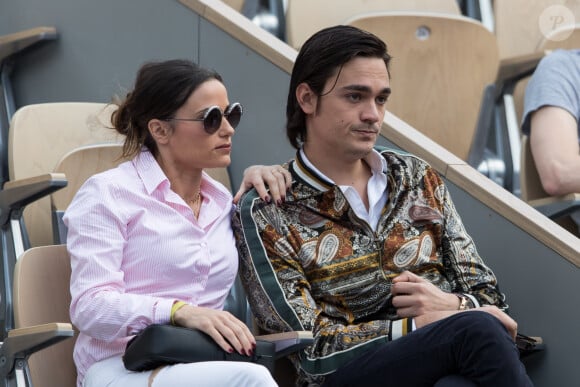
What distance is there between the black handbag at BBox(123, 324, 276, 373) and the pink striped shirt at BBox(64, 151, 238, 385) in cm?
9

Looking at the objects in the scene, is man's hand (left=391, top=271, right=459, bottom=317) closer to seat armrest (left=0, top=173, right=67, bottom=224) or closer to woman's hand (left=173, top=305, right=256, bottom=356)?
woman's hand (left=173, top=305, right=256, bottom=356)

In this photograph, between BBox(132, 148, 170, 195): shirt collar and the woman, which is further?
BBox(132, 148, 170, 195): shirt collar

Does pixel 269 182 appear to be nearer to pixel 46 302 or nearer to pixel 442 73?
pixel 46 302

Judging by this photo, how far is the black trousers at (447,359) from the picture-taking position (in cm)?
254


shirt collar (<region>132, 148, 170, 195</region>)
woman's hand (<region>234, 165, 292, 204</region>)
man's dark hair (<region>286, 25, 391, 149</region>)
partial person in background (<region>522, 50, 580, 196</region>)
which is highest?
man's dark hair (<region>286, 25, 391, 149</region>)

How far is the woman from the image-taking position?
8.27 feet

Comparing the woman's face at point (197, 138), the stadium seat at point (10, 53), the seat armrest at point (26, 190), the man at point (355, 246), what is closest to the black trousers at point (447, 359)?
the man at point (355, 246)

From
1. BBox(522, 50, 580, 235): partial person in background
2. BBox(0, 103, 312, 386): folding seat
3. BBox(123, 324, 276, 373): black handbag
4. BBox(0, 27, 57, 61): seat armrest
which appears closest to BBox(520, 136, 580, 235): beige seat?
BBox(522, 50, 580, 235): partial person in background

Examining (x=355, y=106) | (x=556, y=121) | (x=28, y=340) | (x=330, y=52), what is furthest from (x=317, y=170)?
(x=556, y=121)

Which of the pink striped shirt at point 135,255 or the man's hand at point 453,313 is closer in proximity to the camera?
the pink striped shirt at point 135,255

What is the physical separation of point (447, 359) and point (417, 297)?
0.78 feet

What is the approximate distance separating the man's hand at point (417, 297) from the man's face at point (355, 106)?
0.33 m

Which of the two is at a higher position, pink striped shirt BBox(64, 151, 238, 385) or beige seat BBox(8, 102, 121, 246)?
pink striped shirt BBox(64, 151, 238, 385)

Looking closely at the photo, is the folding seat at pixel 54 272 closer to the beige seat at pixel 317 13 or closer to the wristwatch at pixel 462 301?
the wristwatch at pixel 462 301
